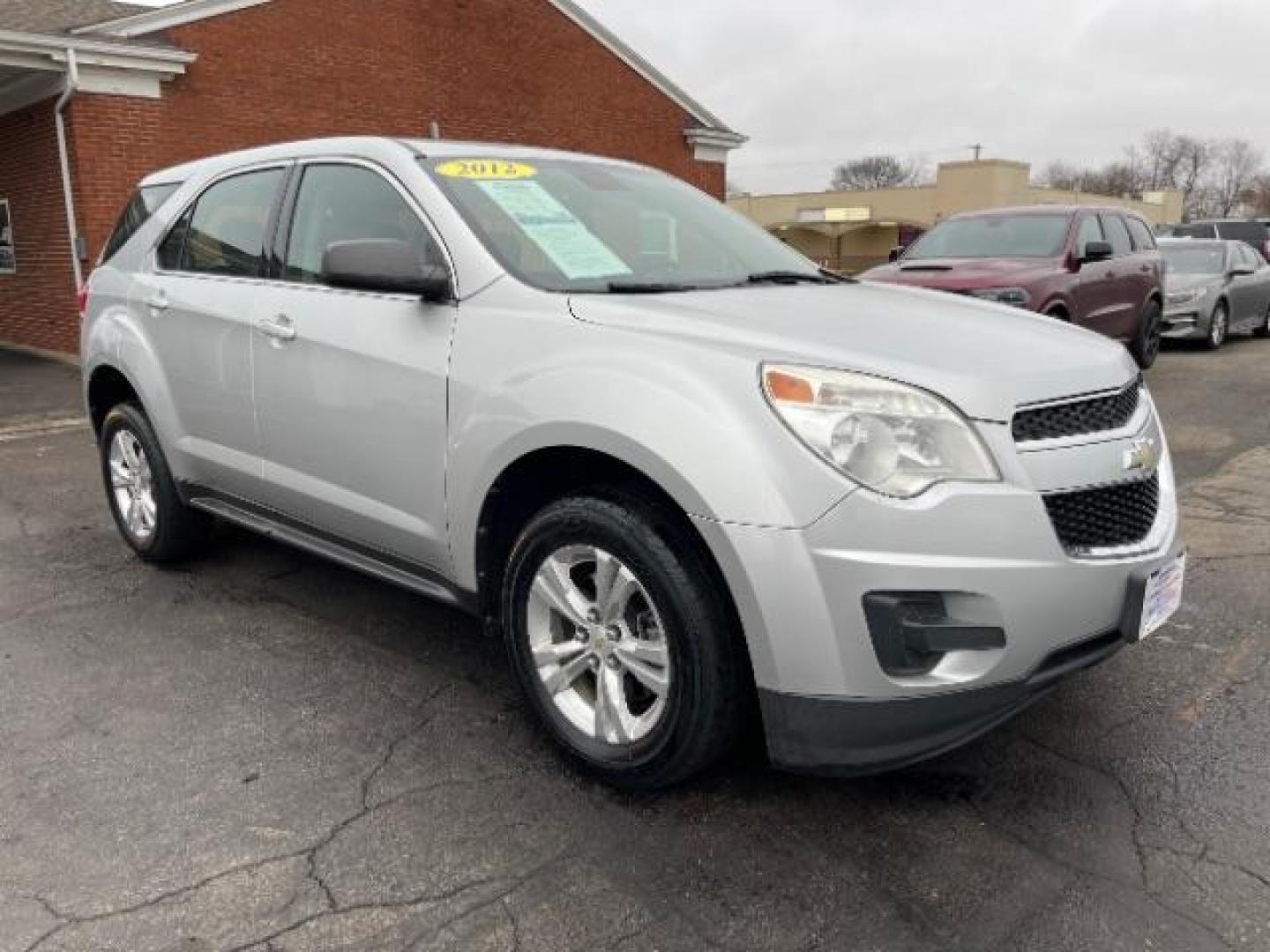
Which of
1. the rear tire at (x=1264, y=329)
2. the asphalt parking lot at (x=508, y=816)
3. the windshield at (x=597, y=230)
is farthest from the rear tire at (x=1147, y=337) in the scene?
the windshield at (x=597, y=230)

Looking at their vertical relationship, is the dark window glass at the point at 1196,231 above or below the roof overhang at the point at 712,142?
below

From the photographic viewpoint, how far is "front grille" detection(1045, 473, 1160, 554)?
95.7 inches

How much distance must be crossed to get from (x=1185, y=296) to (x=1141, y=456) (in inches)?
469

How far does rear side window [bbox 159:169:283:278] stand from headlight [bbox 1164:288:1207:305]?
39.5ft

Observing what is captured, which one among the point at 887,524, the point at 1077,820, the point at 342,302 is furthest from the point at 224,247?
the point at 1077,820

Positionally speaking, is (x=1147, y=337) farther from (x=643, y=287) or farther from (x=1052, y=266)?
(x=643, y=287)

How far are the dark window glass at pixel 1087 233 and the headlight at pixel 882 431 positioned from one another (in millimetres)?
7841

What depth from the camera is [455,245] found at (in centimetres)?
311

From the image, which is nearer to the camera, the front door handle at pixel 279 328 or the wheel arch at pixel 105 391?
the front door handle at pixel 279 328

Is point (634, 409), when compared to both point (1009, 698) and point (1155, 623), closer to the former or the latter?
point (1009, 698)

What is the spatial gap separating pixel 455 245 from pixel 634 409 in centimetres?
93

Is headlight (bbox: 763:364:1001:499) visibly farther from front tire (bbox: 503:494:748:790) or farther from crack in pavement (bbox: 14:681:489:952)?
crack in pavement (bbox: 14:681:489:952)

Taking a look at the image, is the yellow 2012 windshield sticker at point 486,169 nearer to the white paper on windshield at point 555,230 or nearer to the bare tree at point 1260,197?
the white paper on windshield at point 555,230

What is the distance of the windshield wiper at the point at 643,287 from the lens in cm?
303
